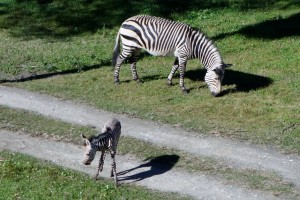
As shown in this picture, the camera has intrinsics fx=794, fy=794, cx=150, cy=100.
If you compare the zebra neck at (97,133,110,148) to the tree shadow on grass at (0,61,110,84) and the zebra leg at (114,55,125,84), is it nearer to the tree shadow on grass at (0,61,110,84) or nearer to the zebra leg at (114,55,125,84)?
the zebra leg at (114,55,125,84)

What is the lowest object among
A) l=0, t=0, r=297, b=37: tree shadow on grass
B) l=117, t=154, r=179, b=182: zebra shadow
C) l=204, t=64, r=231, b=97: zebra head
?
l=0, t=0, r=297, b=37: tree shadow on grass

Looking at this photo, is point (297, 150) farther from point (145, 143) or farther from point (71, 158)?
point (71, 158)

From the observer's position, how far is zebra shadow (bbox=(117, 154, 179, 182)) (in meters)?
17.2

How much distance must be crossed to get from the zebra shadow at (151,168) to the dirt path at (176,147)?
5 centimetres

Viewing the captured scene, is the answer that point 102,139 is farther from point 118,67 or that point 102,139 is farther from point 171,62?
point 171,62

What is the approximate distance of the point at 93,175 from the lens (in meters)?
17.4

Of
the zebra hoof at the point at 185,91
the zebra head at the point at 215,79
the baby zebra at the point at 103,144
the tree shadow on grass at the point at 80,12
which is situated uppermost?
the baby zebra at the point at 103,144

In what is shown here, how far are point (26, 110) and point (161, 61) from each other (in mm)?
6110

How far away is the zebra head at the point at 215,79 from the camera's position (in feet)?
72.8

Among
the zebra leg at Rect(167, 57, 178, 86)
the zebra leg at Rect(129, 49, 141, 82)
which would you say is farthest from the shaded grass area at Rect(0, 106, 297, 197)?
the zebra leg at Rect(167, 57, 178, 86)

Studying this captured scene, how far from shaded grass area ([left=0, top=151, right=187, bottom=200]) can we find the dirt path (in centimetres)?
54

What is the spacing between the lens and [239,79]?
23.8 meters

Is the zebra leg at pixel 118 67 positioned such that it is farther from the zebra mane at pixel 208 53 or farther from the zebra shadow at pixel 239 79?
the zebra mane at pixel 208 53

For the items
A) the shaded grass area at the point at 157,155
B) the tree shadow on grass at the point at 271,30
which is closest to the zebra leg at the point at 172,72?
the shaded grass area at the point at 157,155
